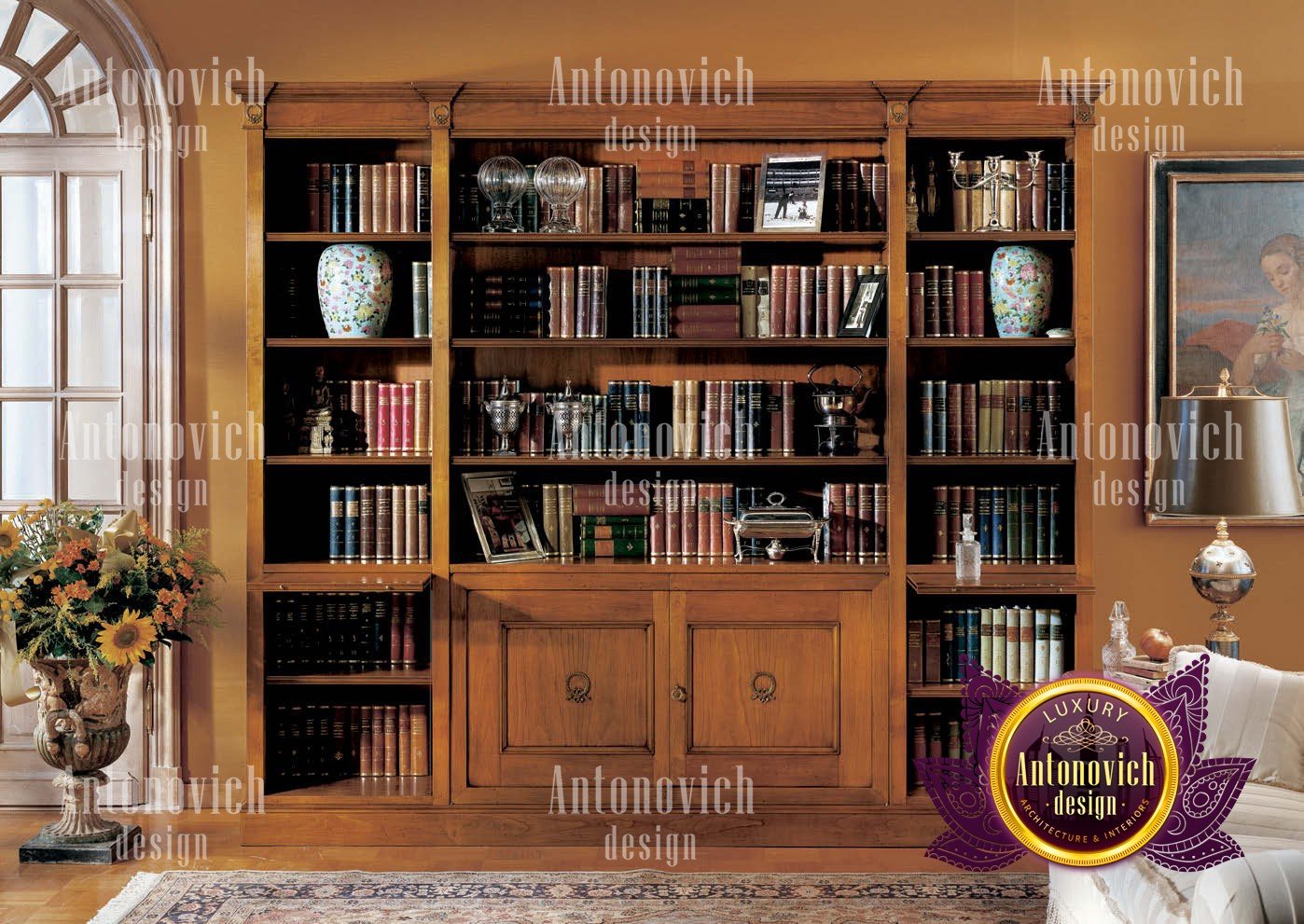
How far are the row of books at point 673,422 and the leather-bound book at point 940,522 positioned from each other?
51 cm

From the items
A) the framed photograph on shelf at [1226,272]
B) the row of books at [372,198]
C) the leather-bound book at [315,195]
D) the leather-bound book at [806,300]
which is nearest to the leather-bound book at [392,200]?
the row of books at [372,198]

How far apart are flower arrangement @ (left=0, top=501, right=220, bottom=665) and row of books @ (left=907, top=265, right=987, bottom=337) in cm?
251

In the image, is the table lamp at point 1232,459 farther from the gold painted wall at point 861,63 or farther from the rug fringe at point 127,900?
the rug fringe at point 127,900

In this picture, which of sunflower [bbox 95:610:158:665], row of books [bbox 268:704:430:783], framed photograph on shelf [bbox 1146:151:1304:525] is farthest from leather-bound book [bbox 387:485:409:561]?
framed photograph on shelf [bbox 1146:151:1304:525]

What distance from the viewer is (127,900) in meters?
3.32

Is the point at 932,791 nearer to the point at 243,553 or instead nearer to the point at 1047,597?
the point at 1047,597

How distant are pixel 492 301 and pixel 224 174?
111cm

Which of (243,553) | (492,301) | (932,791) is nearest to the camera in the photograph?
(932,791)

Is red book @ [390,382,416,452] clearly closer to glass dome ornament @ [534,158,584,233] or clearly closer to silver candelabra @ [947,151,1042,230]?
glass dome ornament @ [534,158,584,233]

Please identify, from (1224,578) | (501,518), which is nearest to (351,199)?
(501,518)

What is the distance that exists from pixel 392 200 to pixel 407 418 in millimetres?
718

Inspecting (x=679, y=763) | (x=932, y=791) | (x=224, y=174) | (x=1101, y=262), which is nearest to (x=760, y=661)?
(x=679, y=763)

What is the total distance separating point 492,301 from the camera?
3.94 meters

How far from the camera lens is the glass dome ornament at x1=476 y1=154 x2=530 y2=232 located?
12.6 ft
